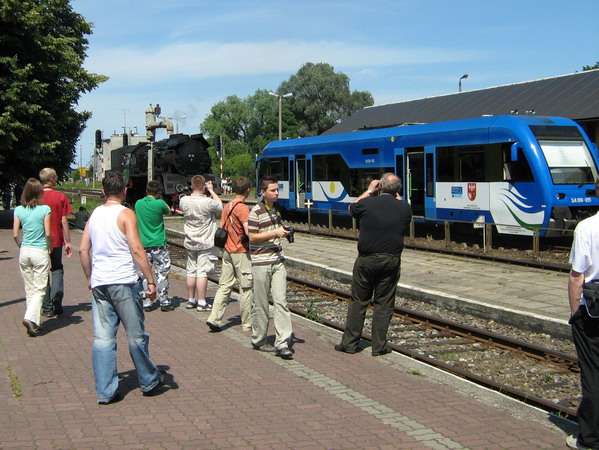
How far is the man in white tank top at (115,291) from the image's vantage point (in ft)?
18.3

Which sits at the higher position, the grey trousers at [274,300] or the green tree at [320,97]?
the green tree at [320,97]

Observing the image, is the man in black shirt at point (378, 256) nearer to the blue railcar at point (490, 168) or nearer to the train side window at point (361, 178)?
the blue railcar at point (490, 168)

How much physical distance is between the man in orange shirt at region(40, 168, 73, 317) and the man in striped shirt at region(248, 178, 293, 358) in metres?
2.87

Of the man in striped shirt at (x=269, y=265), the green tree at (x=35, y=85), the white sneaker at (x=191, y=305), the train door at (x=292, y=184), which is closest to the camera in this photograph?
the man in striped shirt at (x=269, y=265)

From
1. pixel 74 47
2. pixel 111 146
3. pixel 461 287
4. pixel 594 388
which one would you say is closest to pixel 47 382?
pixel 594 388

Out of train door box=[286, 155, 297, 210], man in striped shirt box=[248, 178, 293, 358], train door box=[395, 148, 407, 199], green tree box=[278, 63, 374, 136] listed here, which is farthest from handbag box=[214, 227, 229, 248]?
green tree box=[278, 63, 374, 136]

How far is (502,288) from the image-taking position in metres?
11.8

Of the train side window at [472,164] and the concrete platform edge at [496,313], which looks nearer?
the concrete platform edge at [496,313]

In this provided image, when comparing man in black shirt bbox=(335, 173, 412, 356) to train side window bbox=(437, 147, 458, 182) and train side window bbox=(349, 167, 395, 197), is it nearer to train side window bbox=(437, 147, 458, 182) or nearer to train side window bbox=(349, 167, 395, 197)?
train side window bbox=(437, 147, 458, 182)

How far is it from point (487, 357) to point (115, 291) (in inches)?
170

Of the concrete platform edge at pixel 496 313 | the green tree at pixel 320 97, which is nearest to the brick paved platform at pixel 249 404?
the concrete platform edge at pixel 496 313

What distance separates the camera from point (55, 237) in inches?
345

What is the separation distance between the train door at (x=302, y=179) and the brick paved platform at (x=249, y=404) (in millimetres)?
17812

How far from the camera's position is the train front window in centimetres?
1595
